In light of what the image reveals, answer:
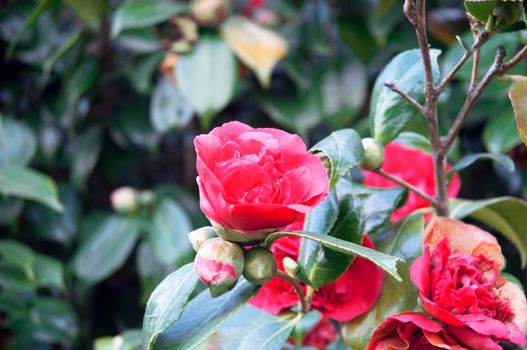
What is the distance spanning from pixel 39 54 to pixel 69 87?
0.47ft

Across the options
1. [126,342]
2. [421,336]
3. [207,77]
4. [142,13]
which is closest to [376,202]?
[421,336]

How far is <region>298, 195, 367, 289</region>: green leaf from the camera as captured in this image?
20.6 inches

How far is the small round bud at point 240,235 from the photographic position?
470 millimetres

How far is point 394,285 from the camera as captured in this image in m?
0.55

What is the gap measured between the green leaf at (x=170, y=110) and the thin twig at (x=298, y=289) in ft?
2.43

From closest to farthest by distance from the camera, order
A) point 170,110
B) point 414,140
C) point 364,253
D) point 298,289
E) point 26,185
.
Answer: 1. point 364,253
2. point 298,289
3. point 414,140
4. point 26,185
5. point 170,110

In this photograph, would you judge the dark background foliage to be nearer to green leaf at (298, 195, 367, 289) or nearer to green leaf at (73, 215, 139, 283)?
green leaf at (73, 215, 139, 283)

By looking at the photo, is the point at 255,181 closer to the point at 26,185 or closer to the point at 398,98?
the point at 398,98

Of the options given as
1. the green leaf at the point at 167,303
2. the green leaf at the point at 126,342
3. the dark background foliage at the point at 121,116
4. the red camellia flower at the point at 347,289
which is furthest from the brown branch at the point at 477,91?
the dark background foliage at the point at 121,116

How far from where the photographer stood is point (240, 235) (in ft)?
1.55

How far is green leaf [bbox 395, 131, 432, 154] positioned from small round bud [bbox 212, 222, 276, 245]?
0.81 feet

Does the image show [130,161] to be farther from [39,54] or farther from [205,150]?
[205,150]

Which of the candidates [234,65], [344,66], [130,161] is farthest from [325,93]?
[130,161]

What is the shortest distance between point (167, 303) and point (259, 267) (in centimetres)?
7
